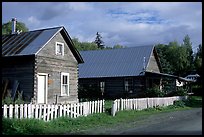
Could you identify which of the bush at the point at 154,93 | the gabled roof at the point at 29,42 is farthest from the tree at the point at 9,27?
the gabled roof at the point at 29,42

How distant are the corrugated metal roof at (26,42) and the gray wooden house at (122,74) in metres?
14.4

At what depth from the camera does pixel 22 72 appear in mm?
22906

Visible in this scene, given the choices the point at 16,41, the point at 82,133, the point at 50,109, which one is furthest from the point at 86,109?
the point at 16,41

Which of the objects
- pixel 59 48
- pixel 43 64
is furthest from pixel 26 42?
pixel 59 48

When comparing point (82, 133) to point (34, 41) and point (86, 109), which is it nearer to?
point (86, 109)

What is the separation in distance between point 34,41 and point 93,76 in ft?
54.9

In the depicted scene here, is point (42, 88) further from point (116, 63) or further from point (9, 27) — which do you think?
point (9, 27)

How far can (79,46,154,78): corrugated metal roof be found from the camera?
39.2 meters

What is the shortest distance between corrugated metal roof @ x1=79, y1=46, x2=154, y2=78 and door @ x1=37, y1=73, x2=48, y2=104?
15882 millimetres

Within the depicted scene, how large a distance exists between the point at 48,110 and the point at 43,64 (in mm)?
8412

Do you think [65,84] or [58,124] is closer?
[58,124]

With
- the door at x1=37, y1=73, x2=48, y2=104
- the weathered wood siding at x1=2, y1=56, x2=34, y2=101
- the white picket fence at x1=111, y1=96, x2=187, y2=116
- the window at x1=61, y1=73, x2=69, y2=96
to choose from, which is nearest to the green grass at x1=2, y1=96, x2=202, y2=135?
the white picket fence at x1=111, y1=96, x2=187, y2=116

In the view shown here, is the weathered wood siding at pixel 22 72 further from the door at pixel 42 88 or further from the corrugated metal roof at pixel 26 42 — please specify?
the door at pixel 42 88

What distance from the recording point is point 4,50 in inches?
945
